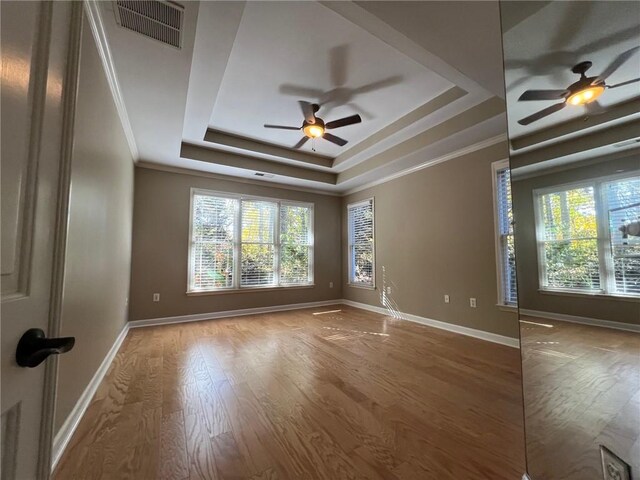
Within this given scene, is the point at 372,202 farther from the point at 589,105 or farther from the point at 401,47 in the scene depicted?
the point at 589,105

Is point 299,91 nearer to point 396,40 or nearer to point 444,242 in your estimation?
point 396,40

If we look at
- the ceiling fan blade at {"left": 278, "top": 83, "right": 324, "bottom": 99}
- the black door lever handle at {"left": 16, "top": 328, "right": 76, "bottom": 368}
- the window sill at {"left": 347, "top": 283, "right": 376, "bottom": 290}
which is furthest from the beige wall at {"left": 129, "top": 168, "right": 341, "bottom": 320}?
the black door lever handle at {"left": 16, "top": 328, "right": 76, "bottom": 368}

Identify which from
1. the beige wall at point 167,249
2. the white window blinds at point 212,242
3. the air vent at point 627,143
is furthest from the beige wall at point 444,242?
the white window blinds at point 212,242

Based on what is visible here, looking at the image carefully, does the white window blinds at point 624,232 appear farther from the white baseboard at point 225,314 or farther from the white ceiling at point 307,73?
the white baseboard at point 225,314

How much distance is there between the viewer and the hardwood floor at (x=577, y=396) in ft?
4.43

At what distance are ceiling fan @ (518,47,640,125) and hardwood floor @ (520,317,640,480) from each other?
1.24 m

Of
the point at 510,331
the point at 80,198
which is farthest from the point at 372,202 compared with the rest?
the point at 80,198

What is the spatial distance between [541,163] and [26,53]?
85.4 inches

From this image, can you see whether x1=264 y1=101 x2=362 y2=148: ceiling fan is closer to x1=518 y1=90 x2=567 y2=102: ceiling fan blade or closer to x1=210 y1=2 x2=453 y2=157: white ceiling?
x1=210 y1=2 x2=453 y2=157: white ceiling

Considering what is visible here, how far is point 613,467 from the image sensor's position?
124cm

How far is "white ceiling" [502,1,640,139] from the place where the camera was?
1.35 m

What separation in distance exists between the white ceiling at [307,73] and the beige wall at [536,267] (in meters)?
1.17

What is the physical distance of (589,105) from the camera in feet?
4.83

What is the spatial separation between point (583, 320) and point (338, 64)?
269 cm
